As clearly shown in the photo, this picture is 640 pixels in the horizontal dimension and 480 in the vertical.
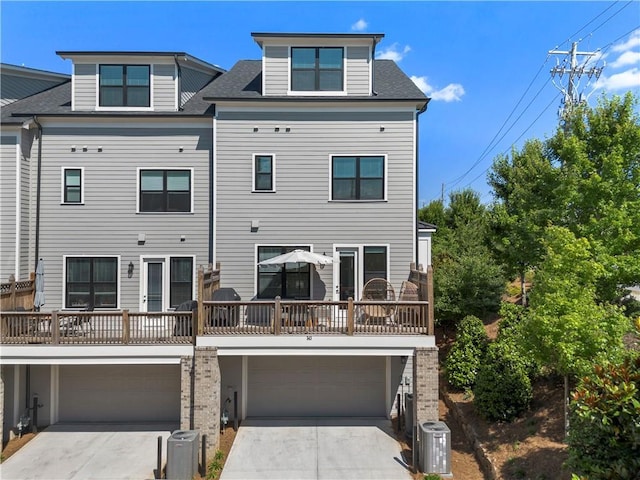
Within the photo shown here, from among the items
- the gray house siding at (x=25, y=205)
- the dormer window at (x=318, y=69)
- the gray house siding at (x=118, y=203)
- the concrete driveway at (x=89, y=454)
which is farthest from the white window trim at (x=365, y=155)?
the gray house siding at (x=25, y=205)

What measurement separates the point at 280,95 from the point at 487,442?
429 inches

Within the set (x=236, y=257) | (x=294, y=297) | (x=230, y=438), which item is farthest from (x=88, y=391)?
(x=294, y=297)

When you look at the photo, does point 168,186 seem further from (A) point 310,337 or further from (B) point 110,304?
(A) point 310,337

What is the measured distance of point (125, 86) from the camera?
524 inches

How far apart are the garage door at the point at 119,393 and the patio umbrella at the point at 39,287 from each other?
2013 mm

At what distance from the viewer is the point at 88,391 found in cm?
1235

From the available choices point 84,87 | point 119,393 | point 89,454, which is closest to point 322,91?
point 84,87

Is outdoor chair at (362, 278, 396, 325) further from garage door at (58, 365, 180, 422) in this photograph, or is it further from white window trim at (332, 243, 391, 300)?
garage door at (58, 365, 180, 422)

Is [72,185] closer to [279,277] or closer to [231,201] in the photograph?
[231,201]

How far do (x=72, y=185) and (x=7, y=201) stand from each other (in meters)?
1.83

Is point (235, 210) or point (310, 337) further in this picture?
point (235, 210)

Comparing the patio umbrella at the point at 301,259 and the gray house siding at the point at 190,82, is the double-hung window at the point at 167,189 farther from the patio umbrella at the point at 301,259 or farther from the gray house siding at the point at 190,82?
the patio umbrella at the point at 301,259

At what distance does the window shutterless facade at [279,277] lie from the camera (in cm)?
1302

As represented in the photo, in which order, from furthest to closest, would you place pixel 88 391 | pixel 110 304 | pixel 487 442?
pixel 110 304 < pixel 88 391 < pixel 487 442
